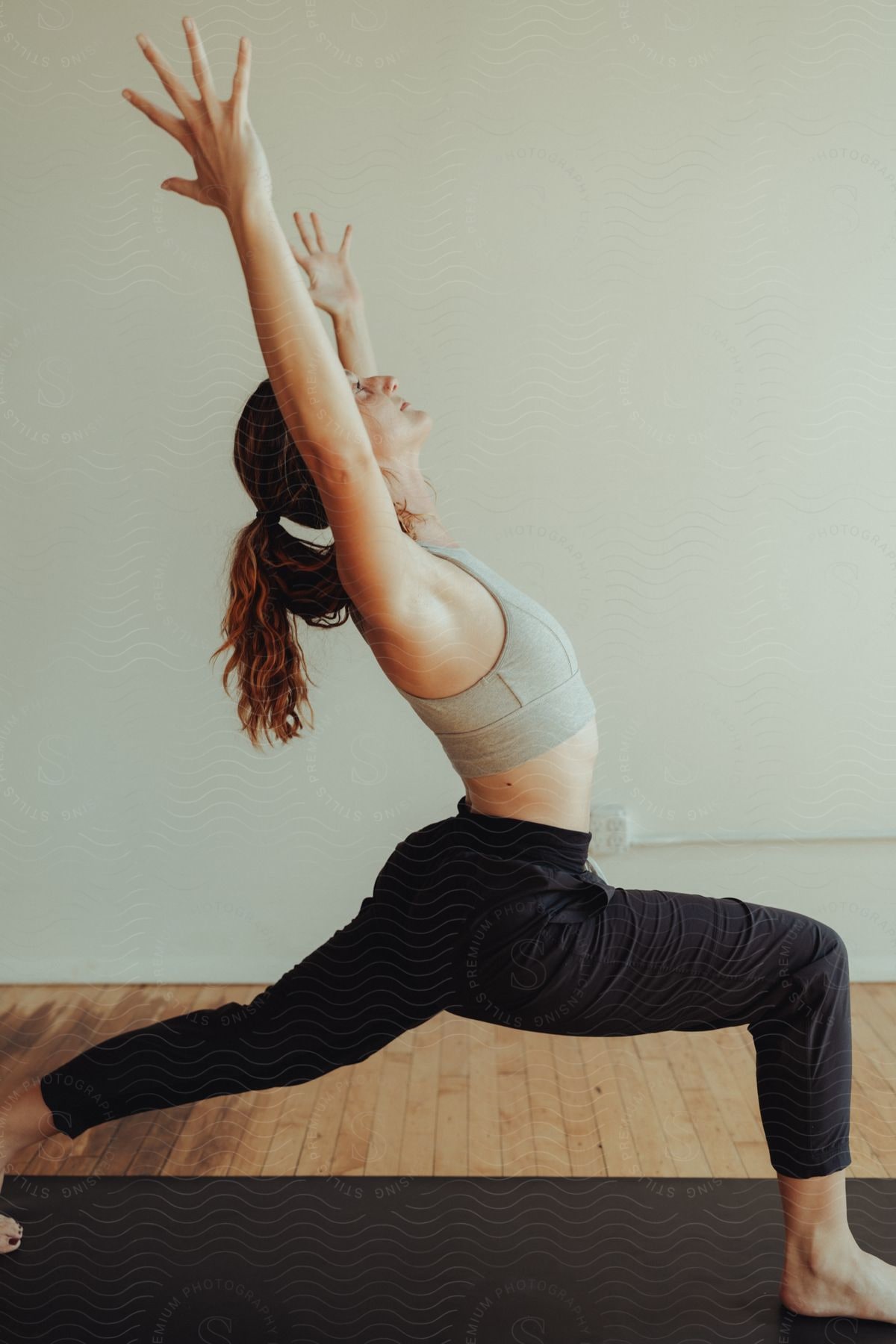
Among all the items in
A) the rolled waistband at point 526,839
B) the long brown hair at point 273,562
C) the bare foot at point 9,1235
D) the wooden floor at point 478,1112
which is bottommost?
the wooden floor at point 478,1112

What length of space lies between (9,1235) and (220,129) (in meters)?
1.61

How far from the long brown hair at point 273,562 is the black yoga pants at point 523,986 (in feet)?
1.11

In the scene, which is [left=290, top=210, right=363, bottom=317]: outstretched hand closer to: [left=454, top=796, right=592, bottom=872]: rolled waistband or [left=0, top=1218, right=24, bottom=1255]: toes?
[left=454, top=796, right=592, bottom=872]: rolled waistband

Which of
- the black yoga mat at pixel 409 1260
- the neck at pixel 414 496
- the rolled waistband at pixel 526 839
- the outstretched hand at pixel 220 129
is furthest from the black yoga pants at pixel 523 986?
the outstretched hand at pixel 220 129

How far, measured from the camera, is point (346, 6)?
2602 mm

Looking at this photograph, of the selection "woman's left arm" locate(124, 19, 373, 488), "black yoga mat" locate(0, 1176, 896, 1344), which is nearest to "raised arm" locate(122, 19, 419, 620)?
"woman's left arm" locate(124, 19, 373, 488)

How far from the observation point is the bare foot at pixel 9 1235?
5.80 ft

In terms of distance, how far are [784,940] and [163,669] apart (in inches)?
70.6

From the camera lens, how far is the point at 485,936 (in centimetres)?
145

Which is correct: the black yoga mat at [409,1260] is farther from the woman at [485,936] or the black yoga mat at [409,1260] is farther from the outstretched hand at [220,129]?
the outstretched hand at [220,129]

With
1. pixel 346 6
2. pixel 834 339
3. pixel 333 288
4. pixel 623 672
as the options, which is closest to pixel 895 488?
pixel 834 339

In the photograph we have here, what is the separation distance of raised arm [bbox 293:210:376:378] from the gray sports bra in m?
0.61

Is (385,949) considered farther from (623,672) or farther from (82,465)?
(82,465)

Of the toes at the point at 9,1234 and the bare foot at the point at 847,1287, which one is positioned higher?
the toes at the point at 9,1234
